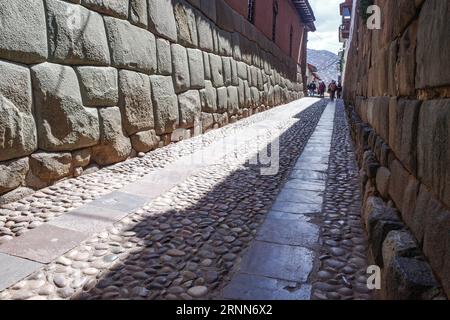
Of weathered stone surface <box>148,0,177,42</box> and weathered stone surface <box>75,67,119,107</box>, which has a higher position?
weathered stone surface <box>148,0,177,42</box>

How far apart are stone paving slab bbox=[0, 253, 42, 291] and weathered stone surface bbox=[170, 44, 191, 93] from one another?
373 centimetres

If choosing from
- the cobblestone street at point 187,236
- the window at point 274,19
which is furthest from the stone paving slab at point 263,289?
the window at point 274,19

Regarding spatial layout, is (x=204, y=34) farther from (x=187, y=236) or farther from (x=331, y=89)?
(x=331, y=89)

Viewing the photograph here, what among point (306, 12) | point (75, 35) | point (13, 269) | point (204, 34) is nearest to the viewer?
point (13, 269)

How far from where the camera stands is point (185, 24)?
18.4 ft

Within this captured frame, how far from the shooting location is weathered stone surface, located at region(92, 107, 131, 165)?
369 cm

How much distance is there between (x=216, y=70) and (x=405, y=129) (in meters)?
5.65

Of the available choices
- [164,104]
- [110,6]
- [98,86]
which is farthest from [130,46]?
[164,104]

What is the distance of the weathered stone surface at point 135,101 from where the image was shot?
3.97 m

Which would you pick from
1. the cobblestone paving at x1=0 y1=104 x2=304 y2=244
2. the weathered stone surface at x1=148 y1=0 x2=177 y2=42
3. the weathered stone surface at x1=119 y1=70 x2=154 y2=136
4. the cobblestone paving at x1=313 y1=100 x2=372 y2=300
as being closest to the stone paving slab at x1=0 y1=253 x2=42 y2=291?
the cobblestone paving at x1=0 y1=104 x2=304 y2=244

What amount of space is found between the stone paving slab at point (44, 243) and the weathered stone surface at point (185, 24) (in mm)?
3934

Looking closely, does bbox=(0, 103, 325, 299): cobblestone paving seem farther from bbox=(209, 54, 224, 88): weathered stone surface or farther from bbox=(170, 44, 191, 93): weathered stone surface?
bbox=(209, 54, 224, 88): weathered stone surface

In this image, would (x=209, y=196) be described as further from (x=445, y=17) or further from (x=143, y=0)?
(x=143, y=0)

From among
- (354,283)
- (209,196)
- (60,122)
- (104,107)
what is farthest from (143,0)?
(354,283)
